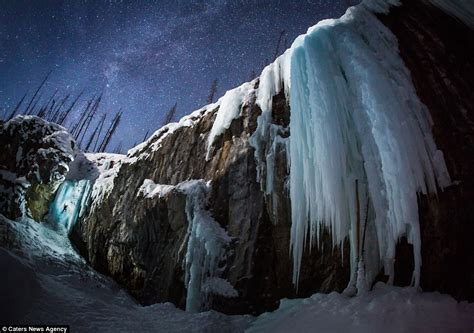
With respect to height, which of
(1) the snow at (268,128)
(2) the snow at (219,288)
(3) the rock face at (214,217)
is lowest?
(2) the snow at (219,288)

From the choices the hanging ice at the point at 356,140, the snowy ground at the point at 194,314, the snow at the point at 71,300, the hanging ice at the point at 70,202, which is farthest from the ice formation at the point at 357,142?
the hanging ice at the point at 70,202

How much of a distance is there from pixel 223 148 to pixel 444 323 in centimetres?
638

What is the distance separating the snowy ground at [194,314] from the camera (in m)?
4.94

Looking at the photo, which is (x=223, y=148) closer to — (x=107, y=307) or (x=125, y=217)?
(x=125, y=217)

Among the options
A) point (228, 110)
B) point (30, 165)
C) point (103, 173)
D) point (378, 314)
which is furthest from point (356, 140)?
point (30, 165)

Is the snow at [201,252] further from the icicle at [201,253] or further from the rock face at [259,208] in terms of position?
the rock face at [259,208]

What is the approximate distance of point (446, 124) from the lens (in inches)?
237

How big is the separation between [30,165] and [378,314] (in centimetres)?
1437

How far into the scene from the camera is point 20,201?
12.2 m

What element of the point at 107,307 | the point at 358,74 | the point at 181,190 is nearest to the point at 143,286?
the point at 107,307

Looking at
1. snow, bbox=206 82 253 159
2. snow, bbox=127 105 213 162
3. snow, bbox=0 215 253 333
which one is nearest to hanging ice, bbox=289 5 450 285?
snow, bbox=206 82 253 159

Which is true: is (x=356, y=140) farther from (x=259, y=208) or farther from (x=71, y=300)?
(x=71, y=300)

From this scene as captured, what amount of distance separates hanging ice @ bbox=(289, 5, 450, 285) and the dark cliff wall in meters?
0.28

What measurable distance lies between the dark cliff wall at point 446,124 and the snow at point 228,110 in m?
4.31
